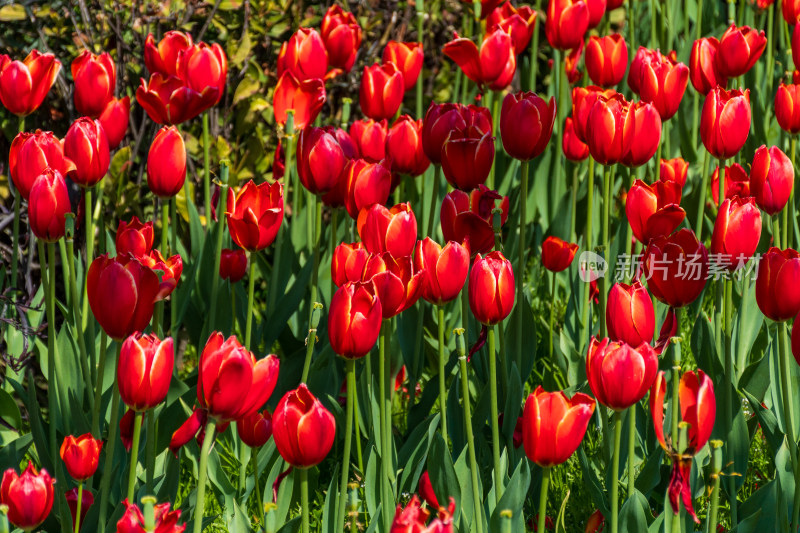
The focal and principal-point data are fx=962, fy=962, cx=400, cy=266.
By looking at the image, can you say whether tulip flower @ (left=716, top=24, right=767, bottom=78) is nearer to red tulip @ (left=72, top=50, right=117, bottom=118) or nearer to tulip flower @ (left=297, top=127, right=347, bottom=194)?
tulip flower @ (left=297, top=127, right=347, bottom=194)

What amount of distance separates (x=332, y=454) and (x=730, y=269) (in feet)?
3.28

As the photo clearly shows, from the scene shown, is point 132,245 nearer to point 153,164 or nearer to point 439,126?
point 153,164

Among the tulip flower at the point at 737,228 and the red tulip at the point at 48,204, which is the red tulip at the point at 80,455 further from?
the tulip flower at the point at 737,228

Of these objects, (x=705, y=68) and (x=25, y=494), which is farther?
(x=705, y=68)

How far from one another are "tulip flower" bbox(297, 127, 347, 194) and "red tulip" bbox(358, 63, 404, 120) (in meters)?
0.48

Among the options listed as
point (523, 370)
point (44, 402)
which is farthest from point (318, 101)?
point (44, 402)

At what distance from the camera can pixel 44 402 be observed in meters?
2.72

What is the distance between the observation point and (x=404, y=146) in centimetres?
214


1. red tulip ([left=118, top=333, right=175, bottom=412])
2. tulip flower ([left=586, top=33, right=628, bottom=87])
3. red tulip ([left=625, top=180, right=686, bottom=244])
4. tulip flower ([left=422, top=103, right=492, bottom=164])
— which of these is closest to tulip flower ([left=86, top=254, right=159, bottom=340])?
red tulip ([left=118, top=333, right=175, bottom=412])

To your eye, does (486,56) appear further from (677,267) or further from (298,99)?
(677,267)

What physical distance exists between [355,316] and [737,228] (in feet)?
2.17

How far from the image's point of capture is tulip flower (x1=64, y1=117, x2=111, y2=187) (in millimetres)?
1769

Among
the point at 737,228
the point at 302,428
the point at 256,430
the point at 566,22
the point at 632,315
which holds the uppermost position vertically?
the point at 566,22

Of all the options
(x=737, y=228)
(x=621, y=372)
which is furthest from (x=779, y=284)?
(x=621, y=372)
